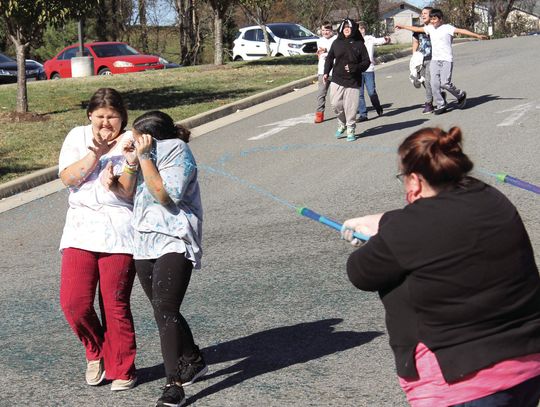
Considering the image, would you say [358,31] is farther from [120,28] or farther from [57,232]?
[120,28]

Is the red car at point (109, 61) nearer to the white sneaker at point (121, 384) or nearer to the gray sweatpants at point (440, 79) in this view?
the gray sweatpants at point (440, 79)

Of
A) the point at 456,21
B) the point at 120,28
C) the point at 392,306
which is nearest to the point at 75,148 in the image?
the point at 392,306

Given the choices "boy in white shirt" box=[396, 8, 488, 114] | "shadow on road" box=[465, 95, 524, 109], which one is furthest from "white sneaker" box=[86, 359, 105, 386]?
"shadow on road" box=[465, 95, 524, 109]

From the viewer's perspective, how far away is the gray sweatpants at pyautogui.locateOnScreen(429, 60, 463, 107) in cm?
1549

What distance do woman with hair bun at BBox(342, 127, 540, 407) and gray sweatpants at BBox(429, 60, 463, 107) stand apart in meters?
12.6

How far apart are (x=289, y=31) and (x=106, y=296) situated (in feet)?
96.2

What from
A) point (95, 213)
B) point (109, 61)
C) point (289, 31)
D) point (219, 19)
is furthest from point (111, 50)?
point (95, 213)

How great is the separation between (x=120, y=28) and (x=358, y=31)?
3298cm

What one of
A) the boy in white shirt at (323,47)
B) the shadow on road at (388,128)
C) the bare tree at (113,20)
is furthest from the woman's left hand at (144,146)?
the bare tree at (113,20)

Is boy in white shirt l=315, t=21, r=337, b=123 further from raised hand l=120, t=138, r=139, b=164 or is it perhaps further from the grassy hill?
raised hand l=120, t=138, r=139, b=164

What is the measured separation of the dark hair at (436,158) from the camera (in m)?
3.11

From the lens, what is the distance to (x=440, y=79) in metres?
15.6

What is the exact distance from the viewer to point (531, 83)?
60.5 feet

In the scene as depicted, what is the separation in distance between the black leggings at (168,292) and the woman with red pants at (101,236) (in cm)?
26
